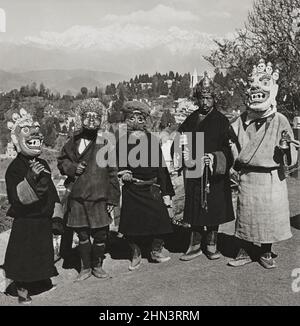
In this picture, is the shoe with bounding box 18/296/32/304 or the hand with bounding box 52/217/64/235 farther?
the hand with bounding box 52/217/64/235

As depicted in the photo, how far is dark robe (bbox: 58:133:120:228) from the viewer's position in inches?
186

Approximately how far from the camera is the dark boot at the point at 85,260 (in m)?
A: 4.84

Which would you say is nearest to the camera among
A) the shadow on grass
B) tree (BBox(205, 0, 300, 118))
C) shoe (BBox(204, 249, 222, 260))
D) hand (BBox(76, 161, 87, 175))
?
hand (BBox(76, 161, 87, 175))

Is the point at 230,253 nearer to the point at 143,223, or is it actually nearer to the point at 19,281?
the point at 143,223

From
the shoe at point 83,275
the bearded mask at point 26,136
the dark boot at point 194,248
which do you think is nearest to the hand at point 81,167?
the bearded mask at point 26,136

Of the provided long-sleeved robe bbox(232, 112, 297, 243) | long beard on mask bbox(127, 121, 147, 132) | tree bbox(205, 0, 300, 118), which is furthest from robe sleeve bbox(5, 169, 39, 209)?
tree bbox(205, 0, 300, 118)

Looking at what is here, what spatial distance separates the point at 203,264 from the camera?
5.18m

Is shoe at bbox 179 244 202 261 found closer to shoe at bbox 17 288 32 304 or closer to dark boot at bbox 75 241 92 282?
dark boot at bbox 75 241 92 282

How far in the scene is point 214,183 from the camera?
202 inches

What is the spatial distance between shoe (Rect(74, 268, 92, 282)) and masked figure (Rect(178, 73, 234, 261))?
1.08 meters

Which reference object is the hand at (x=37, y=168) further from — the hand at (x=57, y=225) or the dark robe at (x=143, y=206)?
the dark robe at (x=143, y=206)

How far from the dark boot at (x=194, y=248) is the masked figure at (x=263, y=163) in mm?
553
